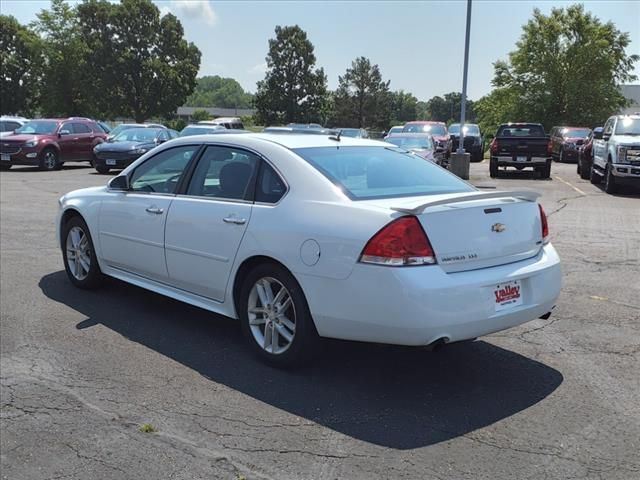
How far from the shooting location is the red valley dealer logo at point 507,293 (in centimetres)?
406

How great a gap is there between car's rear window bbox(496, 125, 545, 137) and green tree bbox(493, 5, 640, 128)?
101 ft

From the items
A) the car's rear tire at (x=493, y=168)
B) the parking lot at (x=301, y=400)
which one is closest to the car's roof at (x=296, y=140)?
the parking lot at (x=301, y=400)

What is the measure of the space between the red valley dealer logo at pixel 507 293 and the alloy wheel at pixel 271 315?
4.25ft

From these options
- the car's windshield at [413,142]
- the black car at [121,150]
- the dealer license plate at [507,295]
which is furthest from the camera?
the black car at [121,150]

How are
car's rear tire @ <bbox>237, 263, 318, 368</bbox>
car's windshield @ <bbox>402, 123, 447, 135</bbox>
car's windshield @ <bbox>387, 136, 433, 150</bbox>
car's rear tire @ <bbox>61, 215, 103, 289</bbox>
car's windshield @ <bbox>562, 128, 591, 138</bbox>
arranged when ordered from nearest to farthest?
car's rear tire @ <bbox>237, 263, 318, 368</bbox>, car's rear tire @ <bbox>61, 215, 103, 289</bbox>, car's windshield @ <bbox>387, 136, 433, 150</bbox>, car's windshield @ <bbox>402, 123, 447, 135</bbox>, car's windshield @ <bbox>562, 128, 591, 138</bbox>

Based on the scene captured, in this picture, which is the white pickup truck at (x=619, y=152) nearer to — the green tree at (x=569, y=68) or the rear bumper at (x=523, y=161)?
the rear bumper at (x=523, y=161)

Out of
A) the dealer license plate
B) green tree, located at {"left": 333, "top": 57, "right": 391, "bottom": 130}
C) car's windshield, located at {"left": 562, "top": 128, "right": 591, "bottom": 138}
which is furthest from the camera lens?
green tree, located at {"left": 333, "top": 57, "right": 391, "bottom": 130}

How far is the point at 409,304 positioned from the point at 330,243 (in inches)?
24.6

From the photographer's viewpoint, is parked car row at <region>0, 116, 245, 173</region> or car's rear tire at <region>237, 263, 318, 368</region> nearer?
car's rear tire at <region>237, 263, 318, 368</region>

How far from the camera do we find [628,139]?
15.8 m

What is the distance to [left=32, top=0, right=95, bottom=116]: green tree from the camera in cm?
6169

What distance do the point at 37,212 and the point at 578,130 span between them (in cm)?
2780

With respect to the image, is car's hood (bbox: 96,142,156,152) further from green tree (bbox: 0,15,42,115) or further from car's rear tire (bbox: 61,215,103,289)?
green tree (bbox: 0,15,42,115)

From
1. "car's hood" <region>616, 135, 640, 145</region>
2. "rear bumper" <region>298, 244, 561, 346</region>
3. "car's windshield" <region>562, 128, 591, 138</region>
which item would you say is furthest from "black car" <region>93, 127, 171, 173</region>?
"car's windshield" <region>562, 128, 591, 138</region>
